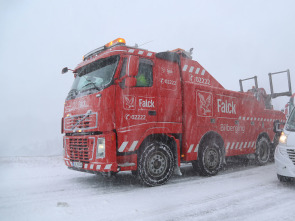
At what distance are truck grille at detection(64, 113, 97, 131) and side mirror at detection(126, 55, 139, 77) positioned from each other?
1.09 m

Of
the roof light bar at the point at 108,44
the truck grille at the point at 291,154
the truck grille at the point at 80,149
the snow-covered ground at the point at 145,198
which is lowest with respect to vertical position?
the snow-covered ground at the point at 145,198

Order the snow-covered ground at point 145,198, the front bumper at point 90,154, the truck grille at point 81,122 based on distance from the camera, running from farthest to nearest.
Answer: the truck grille at point 81,122 → the front bumper at point 90,154 → the snow-covered ground at point 145,198

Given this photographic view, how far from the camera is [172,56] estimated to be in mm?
6176

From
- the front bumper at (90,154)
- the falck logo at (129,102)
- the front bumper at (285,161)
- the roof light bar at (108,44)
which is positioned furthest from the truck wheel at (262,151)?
the roof light bar at (108,44)

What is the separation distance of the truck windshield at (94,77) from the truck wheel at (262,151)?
556 cm

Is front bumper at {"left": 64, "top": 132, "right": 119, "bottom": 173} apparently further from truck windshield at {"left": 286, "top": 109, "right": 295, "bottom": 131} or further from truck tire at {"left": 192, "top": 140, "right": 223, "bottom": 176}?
truck windshield at {"left": 286, "top": 109, "right": 295, "bottom": 131}

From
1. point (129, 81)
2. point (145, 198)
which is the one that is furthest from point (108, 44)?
point (145, 198)

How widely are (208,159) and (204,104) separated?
4.67 ft

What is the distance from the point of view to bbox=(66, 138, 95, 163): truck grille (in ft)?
17.0

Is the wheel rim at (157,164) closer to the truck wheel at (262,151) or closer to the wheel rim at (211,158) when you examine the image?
the wheel rim at (211,158)

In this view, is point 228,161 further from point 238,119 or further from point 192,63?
point 192,63

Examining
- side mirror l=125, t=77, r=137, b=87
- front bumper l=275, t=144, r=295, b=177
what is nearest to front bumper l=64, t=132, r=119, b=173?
side mirror l=125, t=77, r=137, b=87

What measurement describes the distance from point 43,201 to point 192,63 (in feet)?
15.2

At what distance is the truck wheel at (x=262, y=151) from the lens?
8.20 m
